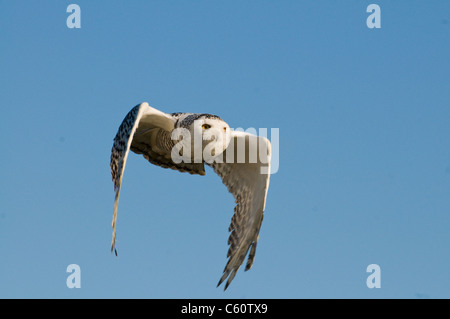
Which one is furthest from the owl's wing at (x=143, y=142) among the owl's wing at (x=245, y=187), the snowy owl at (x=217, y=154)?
the owl's wing at (x=245, y=187)

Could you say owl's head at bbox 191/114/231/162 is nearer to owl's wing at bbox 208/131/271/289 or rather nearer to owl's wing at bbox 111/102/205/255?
owl's wing at bbox 208/131/271/289

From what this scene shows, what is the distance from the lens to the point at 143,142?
11516 millimetres

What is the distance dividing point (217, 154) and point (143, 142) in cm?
165

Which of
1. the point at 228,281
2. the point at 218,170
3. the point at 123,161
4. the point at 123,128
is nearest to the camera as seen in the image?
the point at 123,161

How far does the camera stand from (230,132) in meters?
10.5

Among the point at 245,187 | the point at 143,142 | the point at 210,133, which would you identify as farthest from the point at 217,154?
the point at 143,142

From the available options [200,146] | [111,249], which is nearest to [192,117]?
[200,146]

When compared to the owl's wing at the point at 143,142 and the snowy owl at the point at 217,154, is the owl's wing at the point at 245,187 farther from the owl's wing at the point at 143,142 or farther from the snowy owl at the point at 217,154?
the owl's wing at the point at 143,142

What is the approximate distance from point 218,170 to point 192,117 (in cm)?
176

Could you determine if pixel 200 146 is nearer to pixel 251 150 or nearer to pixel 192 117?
pixel 192 117

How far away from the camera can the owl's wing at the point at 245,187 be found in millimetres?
10883

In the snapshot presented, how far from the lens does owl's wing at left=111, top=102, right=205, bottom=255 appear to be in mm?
9328

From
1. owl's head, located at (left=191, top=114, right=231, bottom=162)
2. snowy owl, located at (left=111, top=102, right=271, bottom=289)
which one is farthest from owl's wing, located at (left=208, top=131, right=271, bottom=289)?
owl's head, located at (left=191, top=114, right=231, bottom=162)

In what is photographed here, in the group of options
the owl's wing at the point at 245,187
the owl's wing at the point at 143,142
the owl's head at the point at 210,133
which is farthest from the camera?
the owl's wing at the point at 245,187
